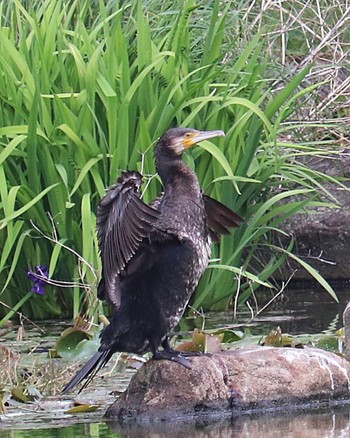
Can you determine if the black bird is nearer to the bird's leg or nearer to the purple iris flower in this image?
the bird's leg

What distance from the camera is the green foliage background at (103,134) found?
728cm

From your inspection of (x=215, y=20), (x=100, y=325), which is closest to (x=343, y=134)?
(x=215, y=20)

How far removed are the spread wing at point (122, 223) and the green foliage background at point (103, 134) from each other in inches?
67.6

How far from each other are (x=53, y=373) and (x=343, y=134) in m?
3.94

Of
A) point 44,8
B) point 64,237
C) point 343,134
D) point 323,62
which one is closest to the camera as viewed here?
point 64,237

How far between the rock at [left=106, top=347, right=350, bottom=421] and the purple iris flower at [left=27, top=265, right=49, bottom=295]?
1.65 metres

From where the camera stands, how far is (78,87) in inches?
299

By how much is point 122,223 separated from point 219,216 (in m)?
1.06

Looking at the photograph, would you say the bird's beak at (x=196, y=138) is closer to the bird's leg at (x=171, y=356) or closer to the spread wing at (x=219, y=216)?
the spread wing at (x=219, y=216)

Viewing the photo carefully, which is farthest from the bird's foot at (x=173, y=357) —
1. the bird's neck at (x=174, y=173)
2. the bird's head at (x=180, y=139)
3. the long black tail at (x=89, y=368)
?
the bird's head at (x=180, y=139)

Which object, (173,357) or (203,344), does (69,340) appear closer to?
(203,344)

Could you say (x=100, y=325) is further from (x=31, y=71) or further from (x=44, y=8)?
(x=44, y=8)

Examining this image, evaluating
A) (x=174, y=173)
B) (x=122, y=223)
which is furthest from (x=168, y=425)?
(x=174, y=173)

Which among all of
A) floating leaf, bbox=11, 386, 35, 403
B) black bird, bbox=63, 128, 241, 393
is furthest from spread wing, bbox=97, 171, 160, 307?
floating leaf, bbox=11, 386, 35, 403
